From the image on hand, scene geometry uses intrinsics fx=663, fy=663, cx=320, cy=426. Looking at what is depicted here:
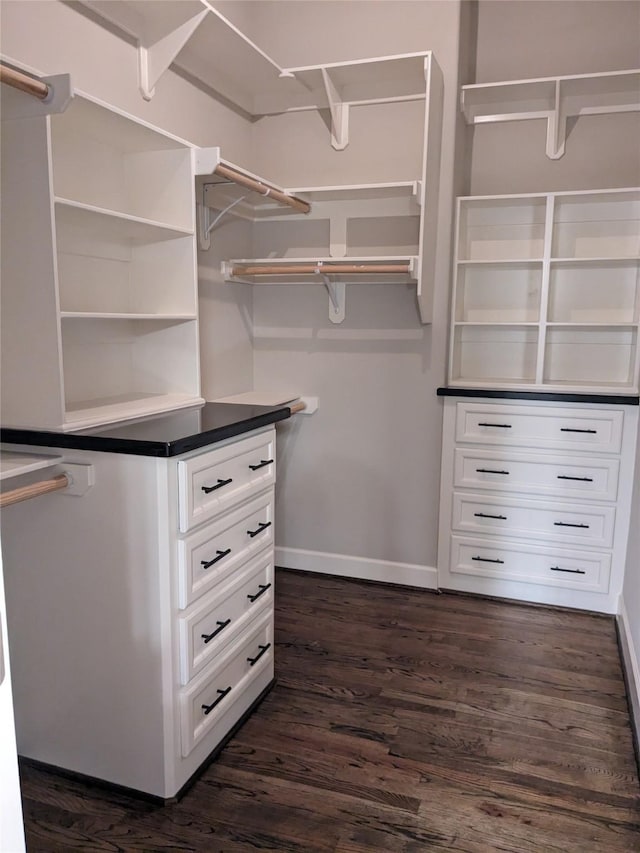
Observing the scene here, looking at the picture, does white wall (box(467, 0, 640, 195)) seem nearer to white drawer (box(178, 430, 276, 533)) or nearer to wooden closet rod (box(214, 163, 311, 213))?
wooden closet rod (box(214, 163, 311, 213))

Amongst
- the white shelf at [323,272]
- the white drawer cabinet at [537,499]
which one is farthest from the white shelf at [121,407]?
the white drawer cabinet at [537,499]

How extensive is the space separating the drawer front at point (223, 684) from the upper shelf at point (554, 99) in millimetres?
2407

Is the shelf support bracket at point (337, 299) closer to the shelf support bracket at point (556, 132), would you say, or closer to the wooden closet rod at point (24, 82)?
the shelf support bracket at point (556, 132)

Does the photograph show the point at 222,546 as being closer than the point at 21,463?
No

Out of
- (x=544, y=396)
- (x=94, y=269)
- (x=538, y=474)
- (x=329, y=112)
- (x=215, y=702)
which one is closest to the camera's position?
(x=215, y=702)

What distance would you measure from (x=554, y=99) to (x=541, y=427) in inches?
57.1

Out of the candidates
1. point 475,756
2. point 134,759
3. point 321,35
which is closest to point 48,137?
point 134,759

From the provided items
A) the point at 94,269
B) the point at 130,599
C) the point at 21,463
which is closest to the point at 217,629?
the point at 130,599

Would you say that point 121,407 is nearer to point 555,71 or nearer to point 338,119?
point 338,119

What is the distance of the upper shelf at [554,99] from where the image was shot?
2.79 meters

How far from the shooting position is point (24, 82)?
4.92 ft

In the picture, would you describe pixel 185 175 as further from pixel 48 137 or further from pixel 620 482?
pixel 620 482

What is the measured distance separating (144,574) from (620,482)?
210 centimetres

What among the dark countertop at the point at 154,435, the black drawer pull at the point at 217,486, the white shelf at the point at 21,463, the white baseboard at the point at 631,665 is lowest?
the white baseboard at the point at 631,665
